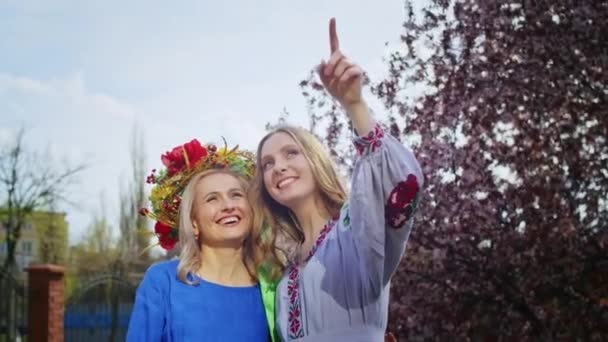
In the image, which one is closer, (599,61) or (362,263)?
(362,263)

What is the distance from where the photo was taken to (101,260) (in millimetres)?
29094

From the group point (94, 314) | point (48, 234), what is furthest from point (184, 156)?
point (48, 234)

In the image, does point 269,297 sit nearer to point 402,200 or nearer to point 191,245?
point 191,245

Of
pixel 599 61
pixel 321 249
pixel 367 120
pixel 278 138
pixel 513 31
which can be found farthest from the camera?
pixel 513 31

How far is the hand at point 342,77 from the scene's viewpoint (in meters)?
2.19

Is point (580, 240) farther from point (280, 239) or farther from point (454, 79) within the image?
point (280, 239)

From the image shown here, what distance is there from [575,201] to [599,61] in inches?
38.7

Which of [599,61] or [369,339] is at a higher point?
[599,61]

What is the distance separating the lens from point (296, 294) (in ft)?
7.86

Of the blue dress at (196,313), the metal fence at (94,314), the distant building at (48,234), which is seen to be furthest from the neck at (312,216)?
the distant building at (48,234)

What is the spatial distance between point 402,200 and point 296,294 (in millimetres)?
406

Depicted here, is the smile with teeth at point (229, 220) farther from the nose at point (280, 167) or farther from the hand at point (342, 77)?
the hand at point (342, 77)

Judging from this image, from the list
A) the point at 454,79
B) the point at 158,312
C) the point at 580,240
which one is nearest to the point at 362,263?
the point at 158,312

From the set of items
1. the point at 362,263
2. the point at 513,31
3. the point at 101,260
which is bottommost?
the point at 362,263
